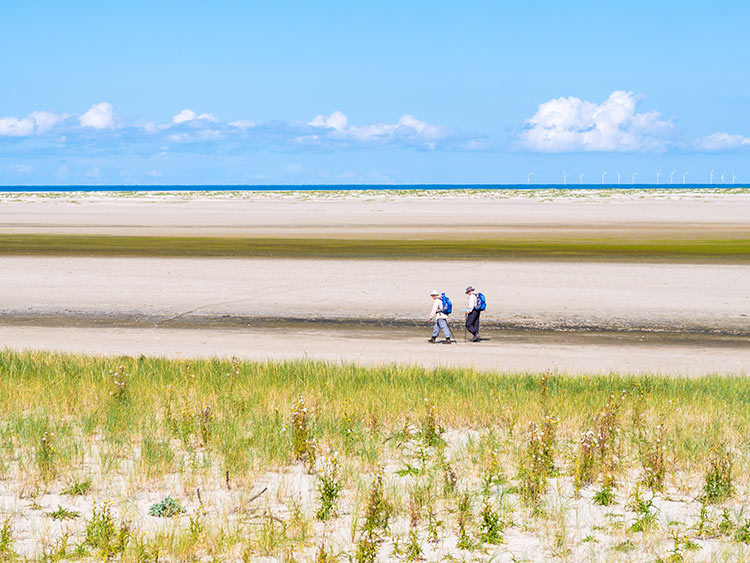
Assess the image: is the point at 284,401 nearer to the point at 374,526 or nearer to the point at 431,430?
the point at 431,430

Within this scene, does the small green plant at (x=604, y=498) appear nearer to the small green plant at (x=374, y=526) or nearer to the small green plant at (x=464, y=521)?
the small green plant at (x=464, y=521)

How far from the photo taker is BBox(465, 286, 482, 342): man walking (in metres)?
18.8

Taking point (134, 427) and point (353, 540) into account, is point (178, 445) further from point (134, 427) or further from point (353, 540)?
point (353, 540)

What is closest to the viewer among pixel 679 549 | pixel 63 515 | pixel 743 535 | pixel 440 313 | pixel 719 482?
pixel 679 549

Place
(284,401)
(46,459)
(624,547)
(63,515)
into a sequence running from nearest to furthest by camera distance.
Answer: (624,547) < (63,515) < (46,459) < (284,401)

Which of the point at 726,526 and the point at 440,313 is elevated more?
the point at 440,313

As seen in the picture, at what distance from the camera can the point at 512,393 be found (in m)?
11.9

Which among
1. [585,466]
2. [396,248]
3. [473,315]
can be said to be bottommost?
[585,466]

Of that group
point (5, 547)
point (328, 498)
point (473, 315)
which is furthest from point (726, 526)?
point (473, 315)

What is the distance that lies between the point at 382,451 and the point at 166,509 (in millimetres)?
2740

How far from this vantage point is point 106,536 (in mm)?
6402

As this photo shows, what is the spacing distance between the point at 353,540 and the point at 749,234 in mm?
49719

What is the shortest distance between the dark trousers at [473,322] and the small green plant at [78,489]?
12353 millimetres

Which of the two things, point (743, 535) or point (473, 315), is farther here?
point (473, 315)
